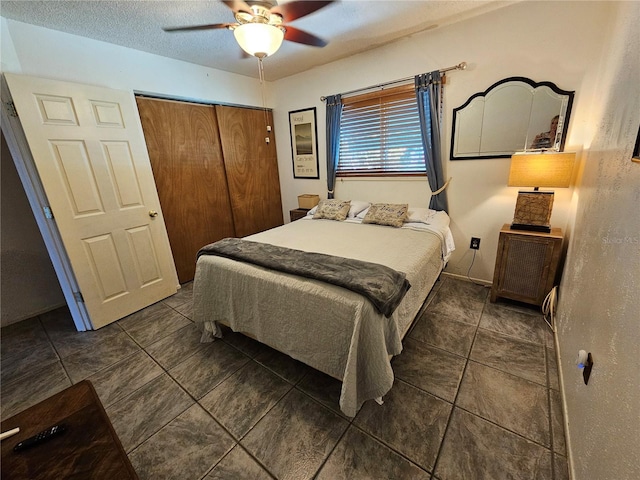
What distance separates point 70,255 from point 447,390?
9.87ft

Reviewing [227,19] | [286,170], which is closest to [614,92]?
[227,19]

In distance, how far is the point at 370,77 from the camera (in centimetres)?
295

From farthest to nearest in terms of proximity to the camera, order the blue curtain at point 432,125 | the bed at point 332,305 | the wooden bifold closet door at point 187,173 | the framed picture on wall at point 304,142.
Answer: the framed picture on wall at point 304,142 → the wooden bifold closet door at point 187,173 → the blue curtain at point 432,125 → the bed at point 332,305

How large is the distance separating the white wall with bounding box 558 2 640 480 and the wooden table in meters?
1.51

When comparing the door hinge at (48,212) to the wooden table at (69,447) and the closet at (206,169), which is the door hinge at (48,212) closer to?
the closet at (206,169)

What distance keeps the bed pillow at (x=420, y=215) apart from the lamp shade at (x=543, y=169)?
752 millimetres

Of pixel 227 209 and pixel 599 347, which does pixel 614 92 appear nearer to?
pixel 599 347

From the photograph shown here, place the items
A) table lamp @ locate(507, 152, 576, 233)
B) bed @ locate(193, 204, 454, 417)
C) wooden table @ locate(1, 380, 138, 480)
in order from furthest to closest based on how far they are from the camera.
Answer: table lamp @ locate(507, 152, 576, 233) → bed @ locate(193, 204, 454, 417) → wooden table @ locate(1, 380, 138, 480)

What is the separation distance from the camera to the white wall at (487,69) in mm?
2014

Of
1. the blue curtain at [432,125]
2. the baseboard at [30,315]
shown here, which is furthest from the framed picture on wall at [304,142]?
the baseboard at [30,315]

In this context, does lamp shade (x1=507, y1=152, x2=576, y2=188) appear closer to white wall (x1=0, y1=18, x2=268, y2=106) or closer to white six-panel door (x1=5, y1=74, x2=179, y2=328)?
white wall (x1=0, y1=18, x2=268, y2=106)

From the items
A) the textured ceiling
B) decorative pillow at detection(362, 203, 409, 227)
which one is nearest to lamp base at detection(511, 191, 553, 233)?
decorative pillow at detection(362, 203, 409, 227)

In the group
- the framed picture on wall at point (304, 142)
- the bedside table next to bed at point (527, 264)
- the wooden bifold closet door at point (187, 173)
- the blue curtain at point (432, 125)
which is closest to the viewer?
the bedside table next to bed at point (527, 264)

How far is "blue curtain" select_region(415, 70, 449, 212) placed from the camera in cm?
258
